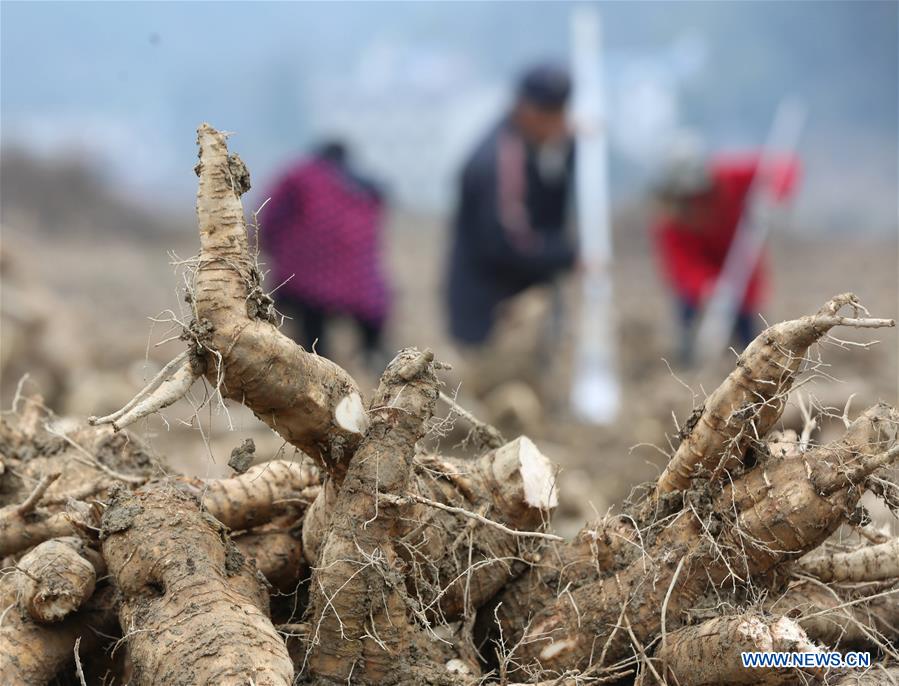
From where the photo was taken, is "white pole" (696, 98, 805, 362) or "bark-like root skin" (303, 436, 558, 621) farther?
"white pole" (696, 98, 805, 362)

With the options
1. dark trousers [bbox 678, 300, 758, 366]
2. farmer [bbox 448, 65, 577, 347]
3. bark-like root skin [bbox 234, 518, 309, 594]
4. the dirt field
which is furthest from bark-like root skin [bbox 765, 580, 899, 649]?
dark trousers [bbox 678, 300, 758, 366]

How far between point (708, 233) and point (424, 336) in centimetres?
347

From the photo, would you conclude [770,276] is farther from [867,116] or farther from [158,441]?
[158,441]

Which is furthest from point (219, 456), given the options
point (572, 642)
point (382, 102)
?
point (382, 102)

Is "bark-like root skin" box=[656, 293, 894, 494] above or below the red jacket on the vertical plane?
below

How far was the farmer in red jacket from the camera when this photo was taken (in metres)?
10.5

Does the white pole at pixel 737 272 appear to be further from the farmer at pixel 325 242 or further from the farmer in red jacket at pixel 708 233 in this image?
the farmer at pixel 325 242

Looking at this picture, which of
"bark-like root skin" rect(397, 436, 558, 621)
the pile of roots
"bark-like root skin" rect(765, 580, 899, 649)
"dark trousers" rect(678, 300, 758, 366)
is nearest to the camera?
the pile of roots

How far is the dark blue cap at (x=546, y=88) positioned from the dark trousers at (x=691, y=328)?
2546mm

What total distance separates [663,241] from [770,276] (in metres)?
4.03

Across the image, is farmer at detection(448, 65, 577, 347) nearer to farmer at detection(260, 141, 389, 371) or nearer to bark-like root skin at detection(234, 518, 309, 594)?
farmer at detection(260, 141, 389, 371)

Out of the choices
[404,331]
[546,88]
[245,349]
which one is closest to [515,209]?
[546,88]

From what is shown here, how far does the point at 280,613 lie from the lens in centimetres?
303

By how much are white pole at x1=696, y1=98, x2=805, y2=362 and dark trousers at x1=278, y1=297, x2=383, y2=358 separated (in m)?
3.29
